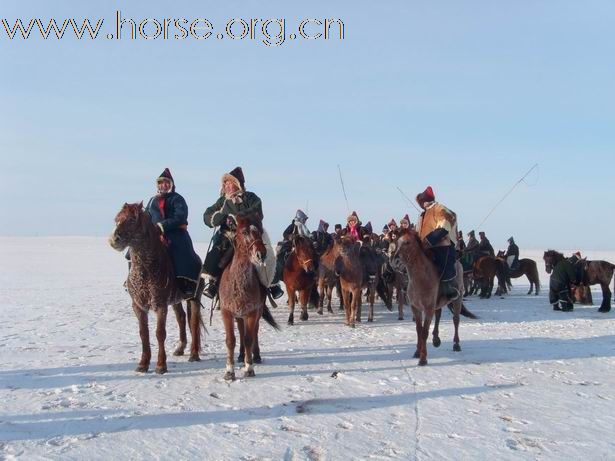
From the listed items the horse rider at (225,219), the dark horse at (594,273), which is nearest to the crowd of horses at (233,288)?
the horse rider at (225,219)

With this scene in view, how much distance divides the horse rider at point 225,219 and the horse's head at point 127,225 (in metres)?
0.95

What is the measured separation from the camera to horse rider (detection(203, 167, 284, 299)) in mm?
7594

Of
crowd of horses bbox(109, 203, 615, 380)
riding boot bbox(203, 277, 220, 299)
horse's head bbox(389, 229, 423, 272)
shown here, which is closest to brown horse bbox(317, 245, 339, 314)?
crowd of horses bbox(109, 203, 615, 380)

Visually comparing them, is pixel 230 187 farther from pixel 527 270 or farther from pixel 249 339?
pixel 527 270

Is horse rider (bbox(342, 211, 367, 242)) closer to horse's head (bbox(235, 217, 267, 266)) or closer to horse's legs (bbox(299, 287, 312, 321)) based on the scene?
horse's legs (bbox(299, 287, 312, 321))

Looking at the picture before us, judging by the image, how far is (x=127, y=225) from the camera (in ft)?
A: 23.1

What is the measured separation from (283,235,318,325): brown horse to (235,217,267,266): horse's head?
5725 mm

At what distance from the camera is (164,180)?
8.43 metres

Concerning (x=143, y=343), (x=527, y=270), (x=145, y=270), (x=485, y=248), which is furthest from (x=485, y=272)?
(x=145, y=270)

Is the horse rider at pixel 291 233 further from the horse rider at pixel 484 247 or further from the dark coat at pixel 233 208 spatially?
the horse rider at pixel 484 247

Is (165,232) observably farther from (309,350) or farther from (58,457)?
(58,457)

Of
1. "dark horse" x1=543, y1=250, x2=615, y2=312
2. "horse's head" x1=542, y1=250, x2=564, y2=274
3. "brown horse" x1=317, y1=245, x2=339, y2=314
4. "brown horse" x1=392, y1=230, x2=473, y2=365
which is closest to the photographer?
"brown horse" x1=392, y1=230, x2=473, y2=365

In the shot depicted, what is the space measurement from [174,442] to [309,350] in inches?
178

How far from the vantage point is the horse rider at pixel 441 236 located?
8555mm
